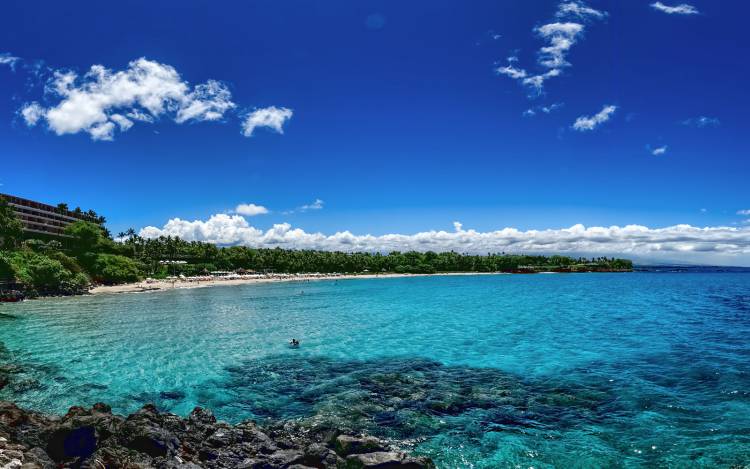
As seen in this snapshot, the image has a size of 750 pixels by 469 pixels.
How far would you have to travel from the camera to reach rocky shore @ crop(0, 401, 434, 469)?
12391mm

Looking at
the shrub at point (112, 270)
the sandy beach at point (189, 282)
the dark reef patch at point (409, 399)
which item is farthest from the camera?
the shrub at point (112, 270)

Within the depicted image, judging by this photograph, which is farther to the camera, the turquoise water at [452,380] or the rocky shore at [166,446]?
the turquoise water at [452,380]

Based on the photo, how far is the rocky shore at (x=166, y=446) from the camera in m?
12.4

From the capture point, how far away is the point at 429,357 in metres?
29.5

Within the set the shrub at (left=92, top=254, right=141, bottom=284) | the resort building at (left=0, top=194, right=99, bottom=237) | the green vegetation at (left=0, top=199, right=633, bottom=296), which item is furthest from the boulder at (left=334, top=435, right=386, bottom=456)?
the resort building at (left=0, top=194, right=99, bottom=237)

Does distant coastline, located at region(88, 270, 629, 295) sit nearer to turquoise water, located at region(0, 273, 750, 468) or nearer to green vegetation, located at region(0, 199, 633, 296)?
green vegetation, located at region(0, 199, 633, 296)

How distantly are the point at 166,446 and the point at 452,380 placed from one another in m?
14.9

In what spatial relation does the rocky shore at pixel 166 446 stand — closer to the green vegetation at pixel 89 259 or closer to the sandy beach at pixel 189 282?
the green vegetation at pixel 89 259

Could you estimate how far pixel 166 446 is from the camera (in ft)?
43.8

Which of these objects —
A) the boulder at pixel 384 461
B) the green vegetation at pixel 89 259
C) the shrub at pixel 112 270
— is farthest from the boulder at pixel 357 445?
the shrub at pixel 112 270

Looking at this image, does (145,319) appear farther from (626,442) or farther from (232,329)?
(626,442)

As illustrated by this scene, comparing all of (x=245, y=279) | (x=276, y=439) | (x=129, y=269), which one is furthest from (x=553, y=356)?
(x=245, y=279)

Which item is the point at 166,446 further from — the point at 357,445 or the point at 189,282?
the point at 189,282

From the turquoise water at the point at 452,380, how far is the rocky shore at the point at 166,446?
250 cm
